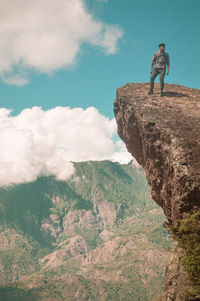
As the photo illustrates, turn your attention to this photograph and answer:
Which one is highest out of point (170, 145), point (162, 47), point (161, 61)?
point (162, 47)

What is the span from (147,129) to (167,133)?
2.12m

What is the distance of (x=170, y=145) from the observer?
16891 mm

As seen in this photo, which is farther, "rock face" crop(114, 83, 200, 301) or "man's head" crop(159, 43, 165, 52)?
"man's head" crop(159, 43, 165, 52)

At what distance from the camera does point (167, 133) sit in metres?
17.7

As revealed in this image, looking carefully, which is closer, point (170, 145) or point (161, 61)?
point (170, 145)

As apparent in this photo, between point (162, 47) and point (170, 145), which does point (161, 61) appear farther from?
point (170, 145)

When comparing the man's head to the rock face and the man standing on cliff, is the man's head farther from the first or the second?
the rock face

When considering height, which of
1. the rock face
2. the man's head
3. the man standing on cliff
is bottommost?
the rock face

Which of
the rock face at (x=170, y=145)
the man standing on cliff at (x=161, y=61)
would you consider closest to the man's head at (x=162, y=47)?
the man standing on cliff at (x=161, y=61)

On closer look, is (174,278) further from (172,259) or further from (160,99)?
(160,99)

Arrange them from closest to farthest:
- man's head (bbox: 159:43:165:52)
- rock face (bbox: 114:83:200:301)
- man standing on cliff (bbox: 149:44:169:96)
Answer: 1. rock face (bbox: 114:83:200:301)
2. man's head (bbox: 159:43:165:52)
3. man standing on cliff (bbox: 149:44:169:96)

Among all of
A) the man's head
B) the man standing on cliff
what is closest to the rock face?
the man standing on cliff

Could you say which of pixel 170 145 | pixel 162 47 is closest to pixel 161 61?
pixel 162 47

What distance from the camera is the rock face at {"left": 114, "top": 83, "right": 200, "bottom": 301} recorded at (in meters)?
14.6
